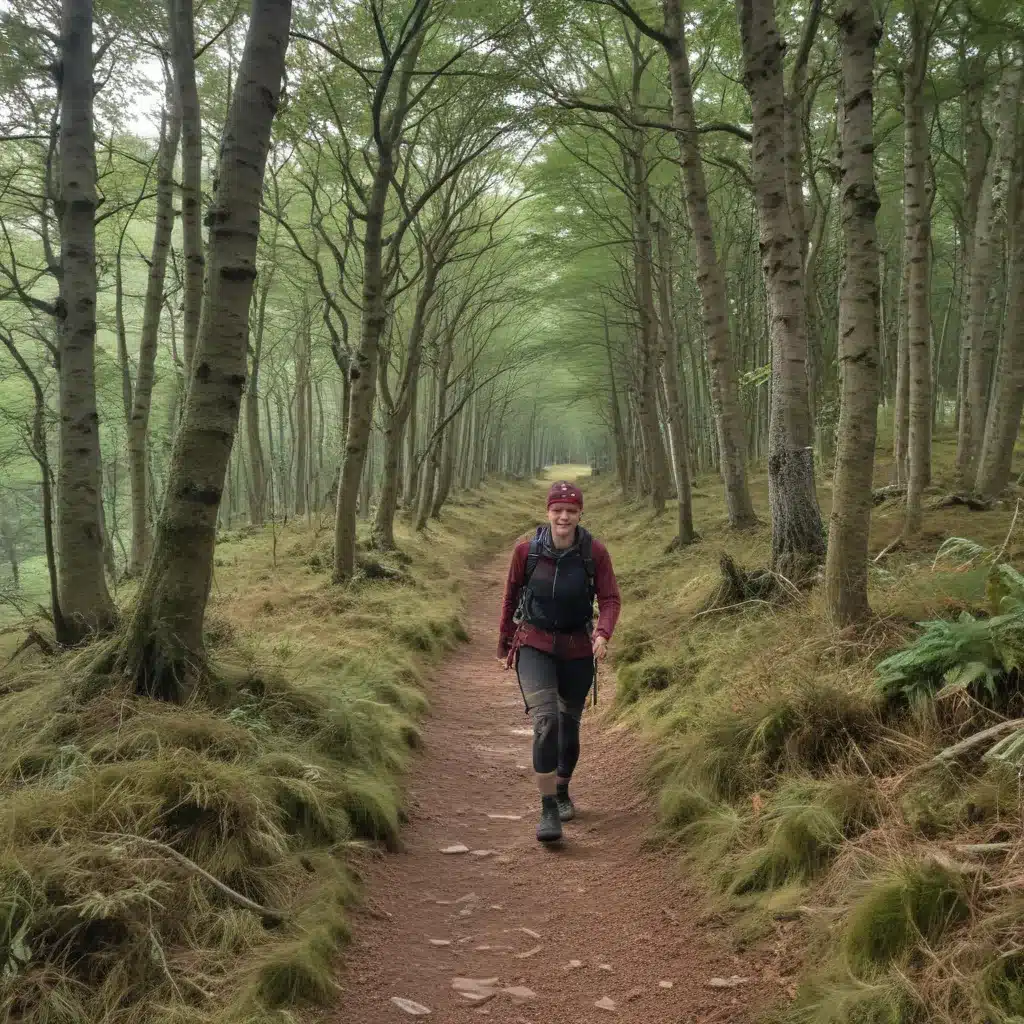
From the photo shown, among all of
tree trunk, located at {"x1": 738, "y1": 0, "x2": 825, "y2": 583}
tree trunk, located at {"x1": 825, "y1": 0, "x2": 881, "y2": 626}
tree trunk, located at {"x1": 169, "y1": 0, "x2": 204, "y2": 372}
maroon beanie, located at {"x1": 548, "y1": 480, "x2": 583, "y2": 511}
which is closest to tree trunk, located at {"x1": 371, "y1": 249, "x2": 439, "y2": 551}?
tree trunk, located at {"x1": 169, "y1": 0, "x2": 204, "y2": 372}

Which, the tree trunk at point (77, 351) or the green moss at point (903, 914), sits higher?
the tree trunk at point (77, 351)

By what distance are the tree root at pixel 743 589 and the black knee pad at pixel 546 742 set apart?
2.43m

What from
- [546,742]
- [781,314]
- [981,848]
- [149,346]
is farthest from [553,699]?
[149,346]

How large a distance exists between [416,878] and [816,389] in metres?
12.7

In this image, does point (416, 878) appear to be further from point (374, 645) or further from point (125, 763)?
point (374, 645)

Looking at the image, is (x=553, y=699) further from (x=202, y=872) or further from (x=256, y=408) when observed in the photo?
(x=256, y=408)

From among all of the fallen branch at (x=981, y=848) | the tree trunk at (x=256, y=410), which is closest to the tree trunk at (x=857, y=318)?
the fallen branch at (x=981, y=848)

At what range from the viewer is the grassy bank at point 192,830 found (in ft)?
8.30

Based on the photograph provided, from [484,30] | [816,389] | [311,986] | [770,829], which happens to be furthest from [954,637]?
[816,389]

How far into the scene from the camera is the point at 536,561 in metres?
4.64

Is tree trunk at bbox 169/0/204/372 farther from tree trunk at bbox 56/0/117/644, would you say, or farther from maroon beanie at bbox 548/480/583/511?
maroon beanie at bbox 548/480/583/511

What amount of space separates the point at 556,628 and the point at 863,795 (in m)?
1.90

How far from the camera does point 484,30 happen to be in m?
9.25

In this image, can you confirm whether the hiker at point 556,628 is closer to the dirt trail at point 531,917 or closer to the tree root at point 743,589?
the dirt trail at point 531,917
